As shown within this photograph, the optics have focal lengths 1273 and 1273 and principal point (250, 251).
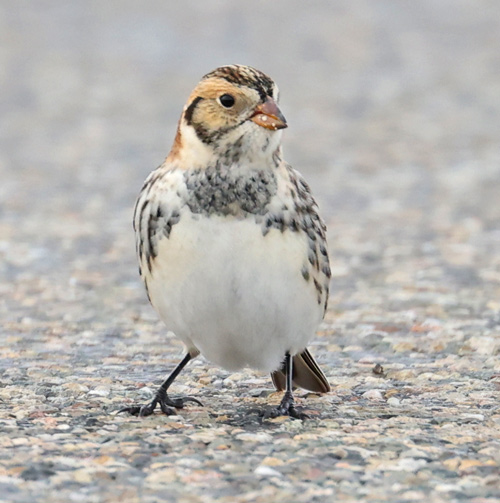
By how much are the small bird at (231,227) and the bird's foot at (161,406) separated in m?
0.34

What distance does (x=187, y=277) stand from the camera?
4.89m

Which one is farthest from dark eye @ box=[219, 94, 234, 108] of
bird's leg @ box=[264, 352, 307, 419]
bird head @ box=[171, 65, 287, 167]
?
bird's leg @ box=[264, 352, 307, 419]

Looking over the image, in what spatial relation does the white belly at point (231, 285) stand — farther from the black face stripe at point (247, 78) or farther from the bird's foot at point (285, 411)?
the black face stripe at point (247, 78)

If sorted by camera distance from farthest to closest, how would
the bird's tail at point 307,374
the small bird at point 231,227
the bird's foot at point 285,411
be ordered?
the bird's tail at point 307,374, the bird's foot at point 285,411, the small bird at point 231,227

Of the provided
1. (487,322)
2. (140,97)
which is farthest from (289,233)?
(140,97)

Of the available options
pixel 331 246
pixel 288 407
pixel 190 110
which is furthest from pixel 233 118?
pixel 331 246

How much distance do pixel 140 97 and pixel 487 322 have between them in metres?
9.57

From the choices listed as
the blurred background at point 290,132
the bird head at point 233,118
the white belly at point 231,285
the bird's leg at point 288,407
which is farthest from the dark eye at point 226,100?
the blurred background at point 290,132

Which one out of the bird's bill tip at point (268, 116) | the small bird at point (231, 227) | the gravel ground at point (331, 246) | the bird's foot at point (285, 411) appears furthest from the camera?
the bird's foot at point (285, 411)

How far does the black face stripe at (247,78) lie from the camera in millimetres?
4816

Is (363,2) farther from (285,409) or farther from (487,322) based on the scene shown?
(285,409)

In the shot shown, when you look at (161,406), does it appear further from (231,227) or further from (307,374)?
(231,227)

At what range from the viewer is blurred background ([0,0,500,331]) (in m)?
8.43

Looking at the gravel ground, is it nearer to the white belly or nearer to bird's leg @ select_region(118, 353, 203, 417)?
bird's leg @ select_region(118, 353, 203, 417)
